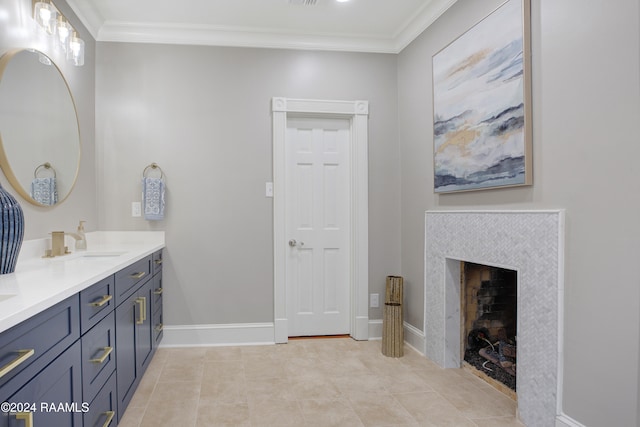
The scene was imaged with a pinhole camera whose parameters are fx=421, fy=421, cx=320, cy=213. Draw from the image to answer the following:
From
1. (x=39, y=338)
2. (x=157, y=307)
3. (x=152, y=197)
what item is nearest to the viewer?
(x=39, y=338)

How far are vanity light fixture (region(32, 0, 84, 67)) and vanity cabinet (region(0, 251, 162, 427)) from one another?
1.36m

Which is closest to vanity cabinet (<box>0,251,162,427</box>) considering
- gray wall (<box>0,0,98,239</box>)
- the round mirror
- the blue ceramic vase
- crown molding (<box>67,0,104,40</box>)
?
the blue ceramic vase

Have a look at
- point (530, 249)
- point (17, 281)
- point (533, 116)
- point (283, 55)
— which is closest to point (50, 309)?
point (17, 281)

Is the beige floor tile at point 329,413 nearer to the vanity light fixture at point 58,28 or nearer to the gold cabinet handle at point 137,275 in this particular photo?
the gold cabinet handle at point 137,275

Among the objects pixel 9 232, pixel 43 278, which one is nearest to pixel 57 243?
pixel 9 232

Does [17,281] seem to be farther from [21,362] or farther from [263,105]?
[263,105]

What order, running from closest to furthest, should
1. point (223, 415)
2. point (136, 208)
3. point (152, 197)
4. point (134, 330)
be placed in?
point (223, 415)
point (134, 330)
point (152, 197)
point (136, 208)

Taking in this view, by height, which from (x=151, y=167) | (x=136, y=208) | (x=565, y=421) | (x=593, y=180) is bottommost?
(x=565, y=421)

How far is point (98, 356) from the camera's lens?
5.61ft

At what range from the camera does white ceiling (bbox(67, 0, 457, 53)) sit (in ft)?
9.95

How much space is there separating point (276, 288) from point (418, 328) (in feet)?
3.94

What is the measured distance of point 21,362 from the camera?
109 cm

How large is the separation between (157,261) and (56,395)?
193 cm

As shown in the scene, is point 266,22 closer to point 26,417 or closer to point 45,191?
point 45,191
